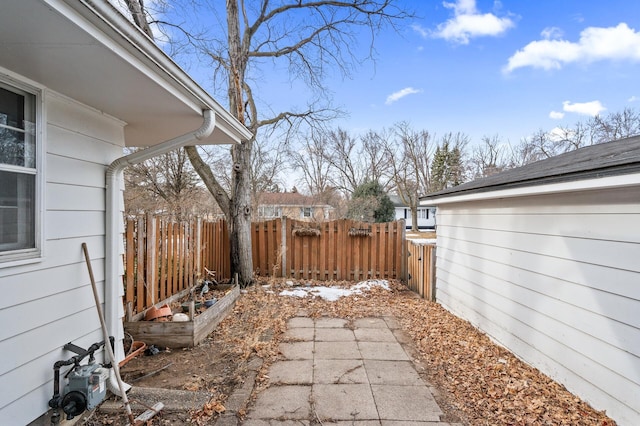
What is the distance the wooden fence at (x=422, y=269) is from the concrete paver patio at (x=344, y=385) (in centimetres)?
196

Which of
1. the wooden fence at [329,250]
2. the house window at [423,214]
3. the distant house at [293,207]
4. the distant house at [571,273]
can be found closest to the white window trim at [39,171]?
the distant house at [571,273]

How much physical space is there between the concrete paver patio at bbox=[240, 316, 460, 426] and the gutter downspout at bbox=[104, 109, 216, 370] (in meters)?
1.46

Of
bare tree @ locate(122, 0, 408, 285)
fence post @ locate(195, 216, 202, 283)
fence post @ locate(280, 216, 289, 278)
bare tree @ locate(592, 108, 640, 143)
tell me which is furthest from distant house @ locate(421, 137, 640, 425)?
bare tree @ locate(592, 108, 640, 143)

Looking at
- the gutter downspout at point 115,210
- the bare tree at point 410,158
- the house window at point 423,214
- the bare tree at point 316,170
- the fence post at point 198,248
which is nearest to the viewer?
the gutter downspout at point 115,210

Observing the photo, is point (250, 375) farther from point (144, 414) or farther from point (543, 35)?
point (543, 35)

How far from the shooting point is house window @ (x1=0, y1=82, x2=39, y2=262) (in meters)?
1.72

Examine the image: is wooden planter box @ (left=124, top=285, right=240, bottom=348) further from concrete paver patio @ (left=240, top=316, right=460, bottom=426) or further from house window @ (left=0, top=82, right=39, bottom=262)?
house window @ (left=0, top=82, right=39, bottom=262)

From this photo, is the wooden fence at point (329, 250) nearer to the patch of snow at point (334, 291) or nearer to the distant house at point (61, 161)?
the patch of snow at point (334, 291)

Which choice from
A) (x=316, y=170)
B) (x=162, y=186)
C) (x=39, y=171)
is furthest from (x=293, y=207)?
(x=39, y=171)

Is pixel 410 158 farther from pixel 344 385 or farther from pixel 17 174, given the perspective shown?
pixel 17 174

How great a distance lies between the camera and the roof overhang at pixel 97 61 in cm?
127

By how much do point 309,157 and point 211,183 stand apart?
16095 mm

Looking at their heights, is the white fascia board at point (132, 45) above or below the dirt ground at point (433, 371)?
above

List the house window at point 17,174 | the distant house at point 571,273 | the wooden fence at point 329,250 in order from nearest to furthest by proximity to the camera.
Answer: the house window at point 17,174 → the distant house at point 571,273 → the wooden fence at point 329,250
